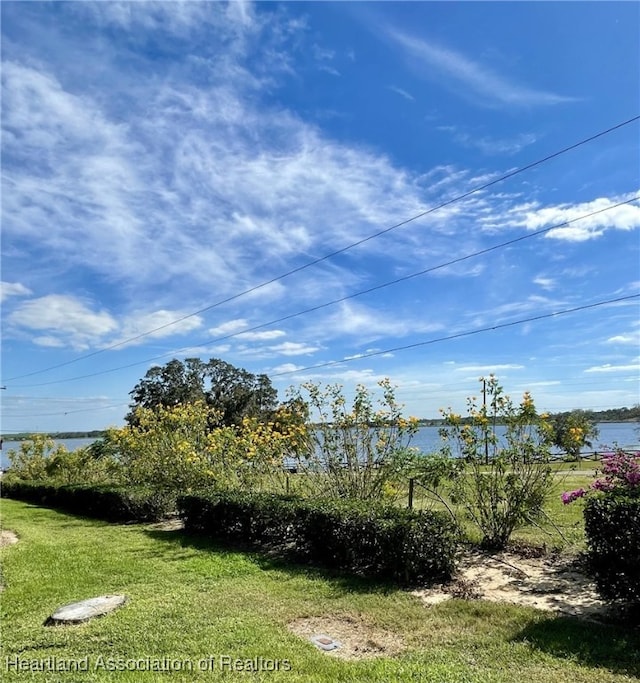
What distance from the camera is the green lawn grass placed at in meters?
3.32

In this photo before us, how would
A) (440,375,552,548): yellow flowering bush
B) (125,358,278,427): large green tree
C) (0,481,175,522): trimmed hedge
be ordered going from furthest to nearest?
(125,358,278,427): large green tree → (0,481,175,522): trimmed hedge → (440,375,552,548): yellow flowering bush

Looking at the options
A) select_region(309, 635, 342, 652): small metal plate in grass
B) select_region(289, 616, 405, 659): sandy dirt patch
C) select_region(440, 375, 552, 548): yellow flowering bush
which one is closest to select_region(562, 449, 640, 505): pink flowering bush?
select_region(440, 375, 552, 548): yellow flowering bush

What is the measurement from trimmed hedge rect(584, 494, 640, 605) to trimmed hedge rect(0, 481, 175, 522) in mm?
8610

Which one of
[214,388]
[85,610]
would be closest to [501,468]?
[85,610]

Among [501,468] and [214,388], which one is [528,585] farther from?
[214,388]

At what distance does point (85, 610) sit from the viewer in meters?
4.66

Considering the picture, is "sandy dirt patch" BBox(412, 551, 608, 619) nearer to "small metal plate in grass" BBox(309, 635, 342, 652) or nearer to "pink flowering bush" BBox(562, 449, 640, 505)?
"pink flowering bush" BBox(562, 449, 640, 505)

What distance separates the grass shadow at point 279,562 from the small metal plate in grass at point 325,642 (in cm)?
108

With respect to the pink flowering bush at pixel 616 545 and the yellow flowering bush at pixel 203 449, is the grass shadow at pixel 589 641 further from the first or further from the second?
the yellow flowering bush at pixel 203 449

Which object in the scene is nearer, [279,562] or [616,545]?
[616,545]

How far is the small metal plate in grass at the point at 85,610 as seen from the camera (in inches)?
177

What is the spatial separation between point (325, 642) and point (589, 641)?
1844mm

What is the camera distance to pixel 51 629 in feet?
14.3

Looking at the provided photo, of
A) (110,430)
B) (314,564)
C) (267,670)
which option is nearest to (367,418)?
(314,564)
